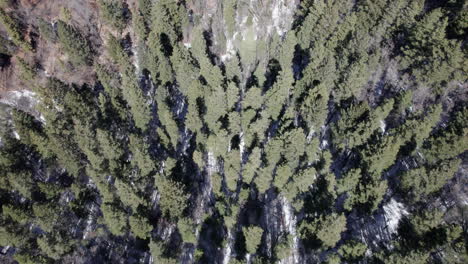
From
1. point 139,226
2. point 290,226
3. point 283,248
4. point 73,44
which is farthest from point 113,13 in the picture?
point 283,248

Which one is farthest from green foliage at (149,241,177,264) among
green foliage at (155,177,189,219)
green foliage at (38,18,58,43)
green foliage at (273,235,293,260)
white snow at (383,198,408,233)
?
green foliage at (38,18,58,43)

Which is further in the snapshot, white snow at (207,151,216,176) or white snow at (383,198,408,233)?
white snow at (207,151,216,176)

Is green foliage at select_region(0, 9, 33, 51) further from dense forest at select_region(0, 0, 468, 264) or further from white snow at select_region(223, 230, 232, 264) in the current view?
white snow at select_region(223, 230, 232, 264)

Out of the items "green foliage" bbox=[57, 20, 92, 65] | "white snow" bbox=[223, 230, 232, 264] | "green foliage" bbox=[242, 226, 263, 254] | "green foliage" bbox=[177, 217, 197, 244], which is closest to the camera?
"green foliage" bbox=[242, 226, 263, 254]

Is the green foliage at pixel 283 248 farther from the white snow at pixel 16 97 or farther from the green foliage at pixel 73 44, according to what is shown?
the white snow at pixel 16 97

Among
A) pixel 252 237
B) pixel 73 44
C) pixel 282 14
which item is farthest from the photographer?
pixel 282 14

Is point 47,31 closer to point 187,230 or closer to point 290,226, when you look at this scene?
point 187,230

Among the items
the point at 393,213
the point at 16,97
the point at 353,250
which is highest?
the point at 16,97
